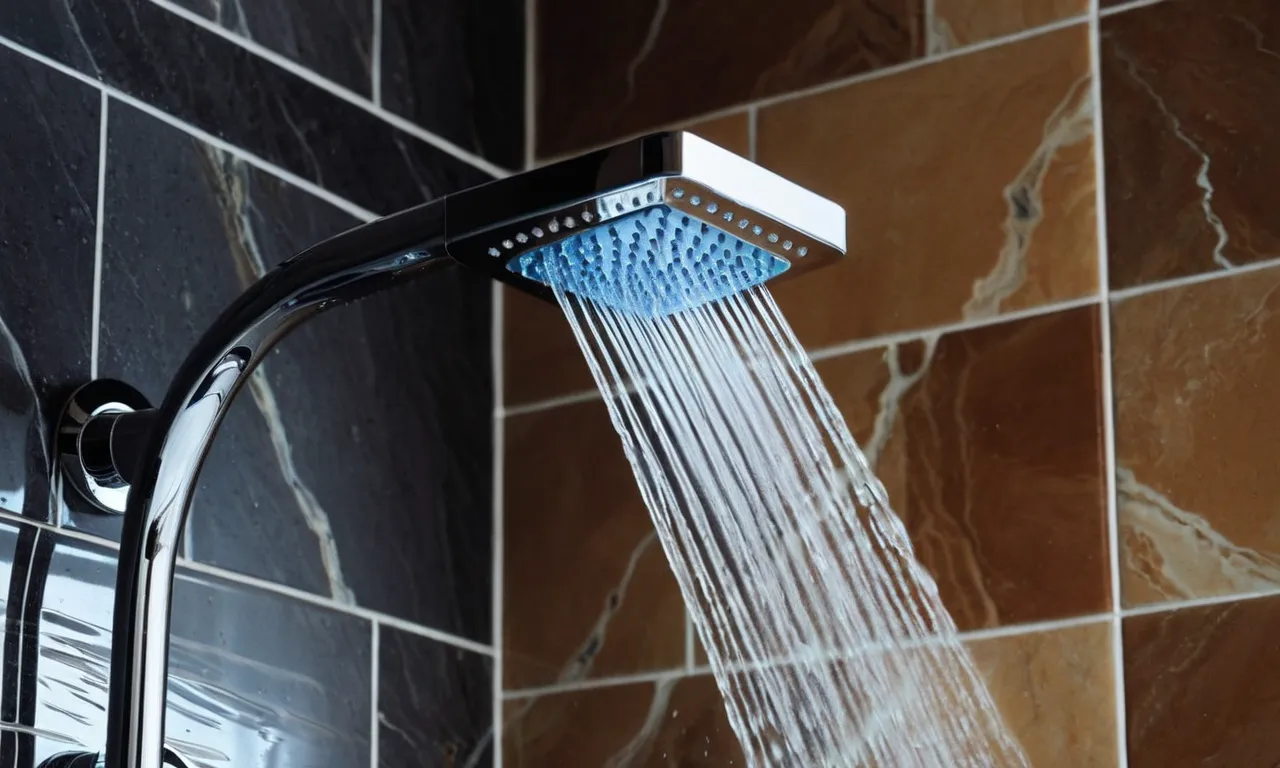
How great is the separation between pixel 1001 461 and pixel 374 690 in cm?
52

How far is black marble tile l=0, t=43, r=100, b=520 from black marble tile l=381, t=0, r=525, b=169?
363mm

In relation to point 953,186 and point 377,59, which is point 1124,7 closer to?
point 953,186

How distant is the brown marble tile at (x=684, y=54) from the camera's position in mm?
1554

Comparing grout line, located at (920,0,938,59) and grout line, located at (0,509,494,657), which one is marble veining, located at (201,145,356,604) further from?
grout line, located at (920,0,938,59)

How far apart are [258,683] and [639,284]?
0.48 m

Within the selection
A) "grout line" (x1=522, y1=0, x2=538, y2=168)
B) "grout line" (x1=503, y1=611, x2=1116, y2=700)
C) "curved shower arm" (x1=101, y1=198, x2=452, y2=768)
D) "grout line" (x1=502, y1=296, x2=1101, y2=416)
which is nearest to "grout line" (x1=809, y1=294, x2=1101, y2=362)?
"grout line" (x1=502, y1=296, x2=1101, y2=416)

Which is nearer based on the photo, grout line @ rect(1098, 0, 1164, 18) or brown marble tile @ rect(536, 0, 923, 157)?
grout line @ rect(1098, 0, 1164, 18)

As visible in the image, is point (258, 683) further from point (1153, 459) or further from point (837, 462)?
point (1153, 459)

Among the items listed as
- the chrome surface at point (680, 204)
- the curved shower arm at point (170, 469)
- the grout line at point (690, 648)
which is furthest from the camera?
the grout line at point (690, 648)

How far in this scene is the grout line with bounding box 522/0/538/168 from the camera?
67.9 inches

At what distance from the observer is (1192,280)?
137 centimetres

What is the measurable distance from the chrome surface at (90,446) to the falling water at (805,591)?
331 millimetres

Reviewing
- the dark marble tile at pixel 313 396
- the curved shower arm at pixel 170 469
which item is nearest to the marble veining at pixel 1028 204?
the dark marble tile at pixel 313 396

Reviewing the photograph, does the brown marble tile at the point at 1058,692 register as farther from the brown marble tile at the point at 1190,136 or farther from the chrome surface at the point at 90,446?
the chrome surface at the point at 90,446
